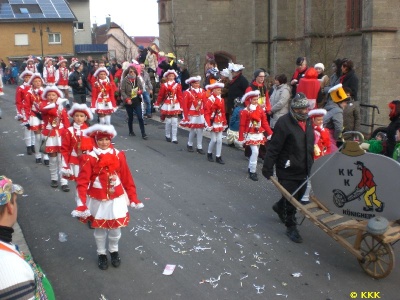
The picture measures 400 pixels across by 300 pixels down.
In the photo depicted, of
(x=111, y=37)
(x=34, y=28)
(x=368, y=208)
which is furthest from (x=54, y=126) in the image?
(x=111, y=37)

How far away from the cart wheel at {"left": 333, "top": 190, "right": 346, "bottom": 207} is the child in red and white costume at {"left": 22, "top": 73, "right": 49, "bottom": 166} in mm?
7177

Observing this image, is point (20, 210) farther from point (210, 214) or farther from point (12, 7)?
point (12, 7)

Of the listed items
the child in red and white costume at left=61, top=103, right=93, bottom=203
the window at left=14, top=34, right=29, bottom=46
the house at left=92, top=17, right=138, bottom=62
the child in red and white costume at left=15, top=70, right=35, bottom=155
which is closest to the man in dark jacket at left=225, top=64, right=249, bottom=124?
the child in red and white costume at left=15, top=70, right=35, bottom=155

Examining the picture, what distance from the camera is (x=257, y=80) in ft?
37.2

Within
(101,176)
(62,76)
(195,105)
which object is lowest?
(101,176)

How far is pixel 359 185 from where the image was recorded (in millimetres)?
6141

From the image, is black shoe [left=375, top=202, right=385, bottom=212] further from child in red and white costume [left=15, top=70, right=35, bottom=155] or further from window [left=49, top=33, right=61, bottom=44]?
window [left=49, top=33, right=61, bottom=44]

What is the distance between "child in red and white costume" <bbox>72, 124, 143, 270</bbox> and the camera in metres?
6.16

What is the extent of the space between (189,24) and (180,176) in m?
24.8

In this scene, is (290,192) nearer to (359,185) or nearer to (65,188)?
(359,185)

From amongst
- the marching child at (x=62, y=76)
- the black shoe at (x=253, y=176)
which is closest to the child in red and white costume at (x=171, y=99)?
the black shoe at (x=253, y=176)

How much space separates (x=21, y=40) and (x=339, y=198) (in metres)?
59.1

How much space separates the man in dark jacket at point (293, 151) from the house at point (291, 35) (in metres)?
11.1

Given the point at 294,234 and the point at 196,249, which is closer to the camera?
the point at 196,249
